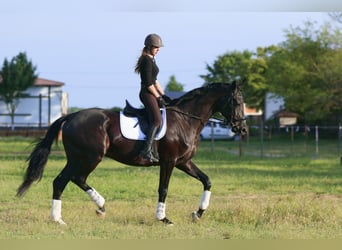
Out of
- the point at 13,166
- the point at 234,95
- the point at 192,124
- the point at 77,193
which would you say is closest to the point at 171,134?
the point at 192,124

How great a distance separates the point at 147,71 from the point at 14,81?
5883cm

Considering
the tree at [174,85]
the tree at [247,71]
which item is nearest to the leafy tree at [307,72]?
the tree at [247,71]

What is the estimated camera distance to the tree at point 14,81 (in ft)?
218

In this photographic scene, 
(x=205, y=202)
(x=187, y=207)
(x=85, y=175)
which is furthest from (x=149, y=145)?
(x=187, y=207)

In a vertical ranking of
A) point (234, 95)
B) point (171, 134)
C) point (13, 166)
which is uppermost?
point (234, 95)

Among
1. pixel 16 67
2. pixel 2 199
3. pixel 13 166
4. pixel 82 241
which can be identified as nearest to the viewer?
pixel 82 241

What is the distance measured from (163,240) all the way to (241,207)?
3.27m

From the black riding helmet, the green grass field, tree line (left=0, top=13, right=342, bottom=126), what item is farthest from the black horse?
tree line (left=0, top=13, right=342, bottom=126)

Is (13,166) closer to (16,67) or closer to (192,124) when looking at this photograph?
(192,124)

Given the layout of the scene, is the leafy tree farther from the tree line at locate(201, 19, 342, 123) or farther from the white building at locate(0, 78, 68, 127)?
the white building at locate(0, 78, 68, 127)

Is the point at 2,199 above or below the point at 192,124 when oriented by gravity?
below

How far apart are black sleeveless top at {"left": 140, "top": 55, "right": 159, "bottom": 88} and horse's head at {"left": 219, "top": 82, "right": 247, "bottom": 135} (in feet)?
4.69

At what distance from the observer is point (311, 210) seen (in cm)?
1061

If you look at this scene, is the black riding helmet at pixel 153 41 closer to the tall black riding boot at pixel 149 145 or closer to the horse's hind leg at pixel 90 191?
the tall black riding boot at pixel 149 145
